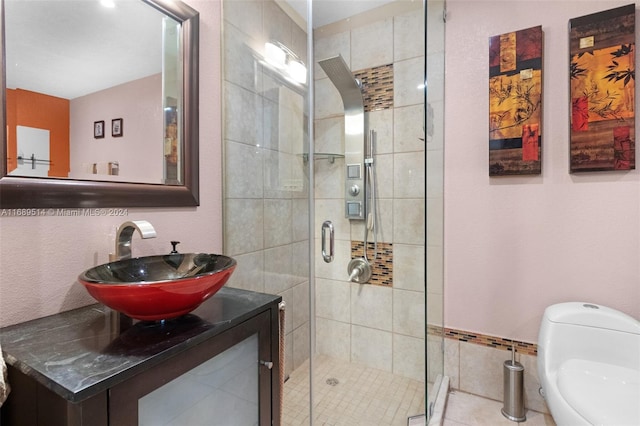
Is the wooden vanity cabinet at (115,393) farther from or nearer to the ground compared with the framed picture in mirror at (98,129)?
nearer to the ground

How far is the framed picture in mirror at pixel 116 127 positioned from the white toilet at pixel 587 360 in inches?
76.9

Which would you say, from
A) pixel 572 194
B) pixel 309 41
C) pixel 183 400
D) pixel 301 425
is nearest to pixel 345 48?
pixel 309 41

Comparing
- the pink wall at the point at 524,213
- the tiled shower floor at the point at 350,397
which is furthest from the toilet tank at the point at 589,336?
the tiled shower floor at the point at 350,397

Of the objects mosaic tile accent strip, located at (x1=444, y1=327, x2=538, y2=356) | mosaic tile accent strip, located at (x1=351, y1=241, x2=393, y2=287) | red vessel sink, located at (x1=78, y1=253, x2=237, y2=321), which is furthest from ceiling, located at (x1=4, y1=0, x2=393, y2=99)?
mosaic tile accent strip, located at (x1=444, y1=327, x2=538, y2=356)

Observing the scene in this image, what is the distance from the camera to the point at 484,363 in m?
1.90

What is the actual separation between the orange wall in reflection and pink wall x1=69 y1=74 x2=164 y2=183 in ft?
0.07

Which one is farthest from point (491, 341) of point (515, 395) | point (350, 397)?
point (350, 397)

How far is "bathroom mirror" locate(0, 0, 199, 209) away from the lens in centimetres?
84

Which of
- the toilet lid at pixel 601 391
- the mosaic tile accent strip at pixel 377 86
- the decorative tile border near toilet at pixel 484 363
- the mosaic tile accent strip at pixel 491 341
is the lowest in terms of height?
the decorative tile border near toilet at pixel 484 363

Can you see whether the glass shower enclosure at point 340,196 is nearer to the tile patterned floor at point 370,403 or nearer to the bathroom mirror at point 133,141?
the tile patterned floor at point 370,403

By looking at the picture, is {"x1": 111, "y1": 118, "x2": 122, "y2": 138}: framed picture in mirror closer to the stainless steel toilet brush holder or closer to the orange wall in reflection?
the orange wall in reflection

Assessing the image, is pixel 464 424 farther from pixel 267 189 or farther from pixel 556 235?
pixel 267 189

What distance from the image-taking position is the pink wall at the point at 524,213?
1.60 m

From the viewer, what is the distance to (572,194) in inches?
65.9
